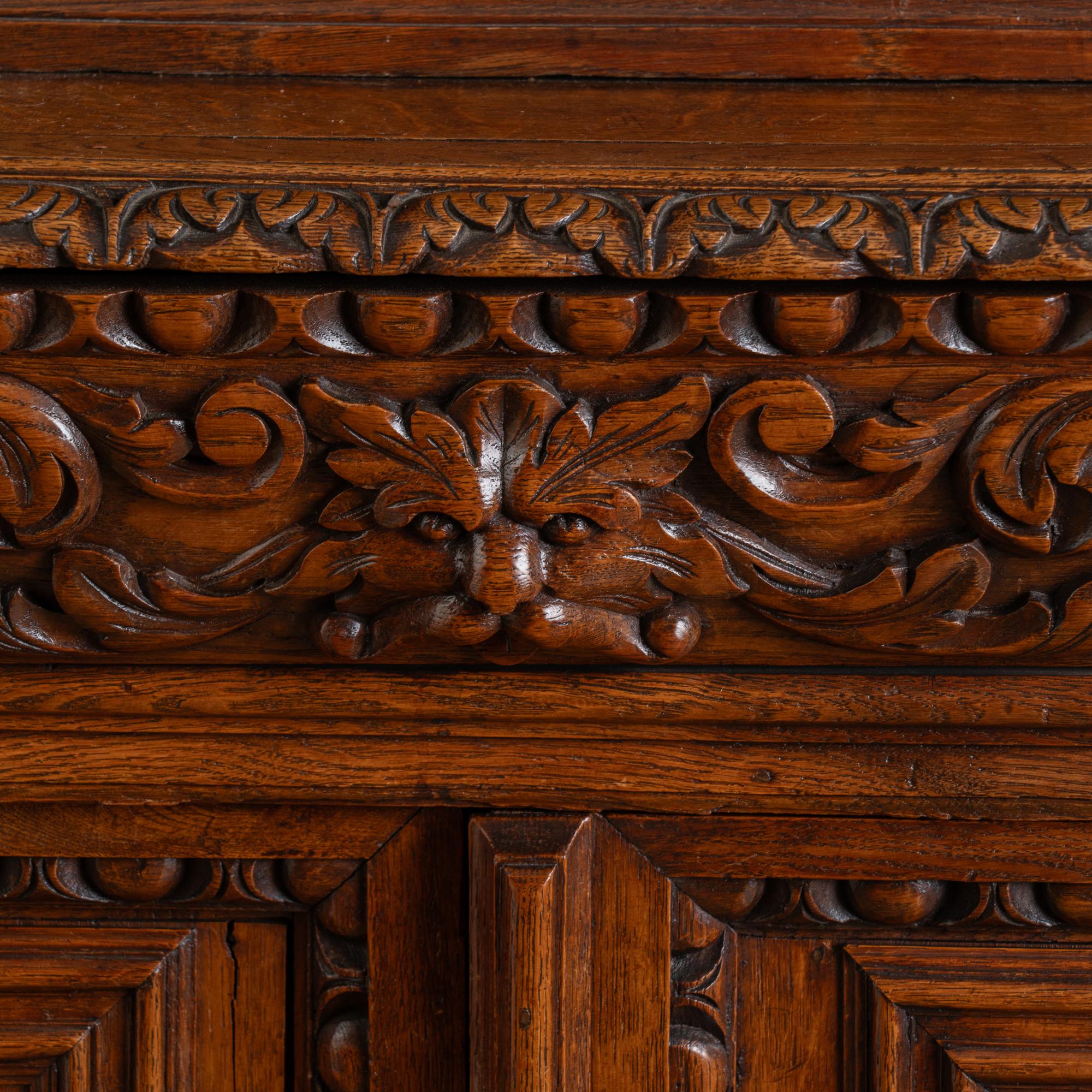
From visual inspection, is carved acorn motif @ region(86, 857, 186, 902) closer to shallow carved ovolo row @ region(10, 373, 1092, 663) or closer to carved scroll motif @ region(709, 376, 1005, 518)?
shallow carved ovolo row @ region(10, 373, 1092, 663)

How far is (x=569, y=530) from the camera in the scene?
434 mm

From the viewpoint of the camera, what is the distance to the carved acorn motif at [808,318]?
1.33ft

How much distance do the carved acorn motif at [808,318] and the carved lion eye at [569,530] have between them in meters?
0.09

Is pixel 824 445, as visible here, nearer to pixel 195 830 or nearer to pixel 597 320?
pixel 597 320

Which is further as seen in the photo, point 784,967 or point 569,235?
point 784,967

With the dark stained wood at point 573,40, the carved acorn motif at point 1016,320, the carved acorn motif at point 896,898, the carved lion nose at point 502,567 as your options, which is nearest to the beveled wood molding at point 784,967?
the carved acorn motif at point 896,898

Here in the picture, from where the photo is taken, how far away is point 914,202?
1.31ft

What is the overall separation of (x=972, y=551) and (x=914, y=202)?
0.42 feet

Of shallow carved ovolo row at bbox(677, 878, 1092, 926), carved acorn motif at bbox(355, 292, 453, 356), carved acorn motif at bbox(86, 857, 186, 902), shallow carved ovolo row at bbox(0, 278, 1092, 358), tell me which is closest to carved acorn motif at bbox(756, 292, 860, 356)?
shallow carved ovolo row at bbox(0, 278, 1092, 358)

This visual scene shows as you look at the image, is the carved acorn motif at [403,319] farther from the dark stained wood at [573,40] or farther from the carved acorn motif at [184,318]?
the dark stained wood at [573,40]

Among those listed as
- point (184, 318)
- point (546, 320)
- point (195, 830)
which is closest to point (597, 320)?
point (546, 320)

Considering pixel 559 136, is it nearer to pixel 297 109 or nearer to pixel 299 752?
pixel 297 109

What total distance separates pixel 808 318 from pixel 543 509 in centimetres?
11

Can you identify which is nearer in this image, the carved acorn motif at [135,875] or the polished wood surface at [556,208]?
the polished wood surface at [556,208]
